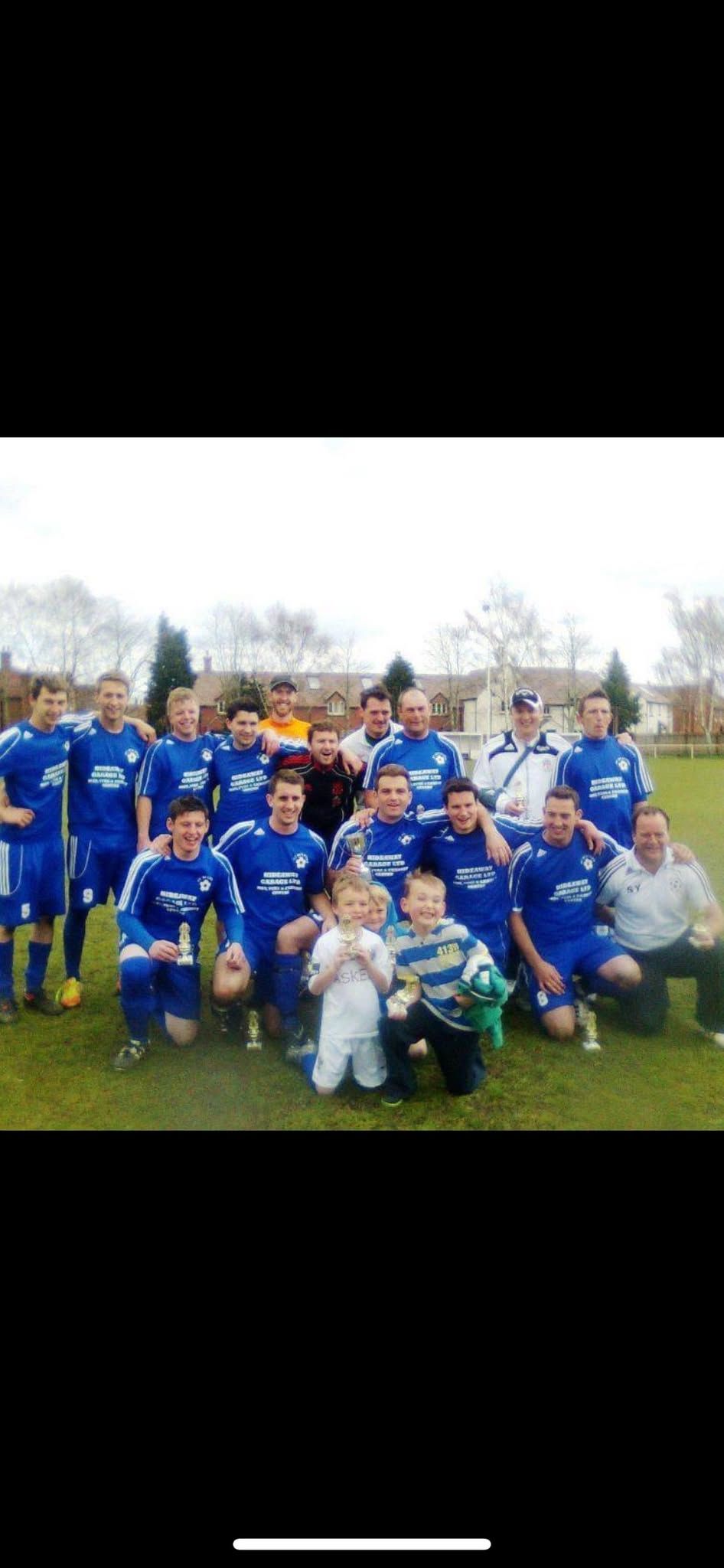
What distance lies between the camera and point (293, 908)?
7.72ft

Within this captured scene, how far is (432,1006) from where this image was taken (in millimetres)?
2041

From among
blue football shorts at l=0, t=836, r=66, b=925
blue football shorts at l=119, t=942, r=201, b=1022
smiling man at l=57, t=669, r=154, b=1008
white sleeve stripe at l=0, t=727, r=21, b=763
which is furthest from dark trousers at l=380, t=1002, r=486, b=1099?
white sleeve stripe at l=0, t=727, r=21, b=763

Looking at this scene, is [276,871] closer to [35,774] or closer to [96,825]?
[96,825]

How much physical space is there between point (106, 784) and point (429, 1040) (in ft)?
3.85

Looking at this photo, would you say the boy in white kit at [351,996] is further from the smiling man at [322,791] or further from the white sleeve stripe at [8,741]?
the white sleeve stripe at [8,741]

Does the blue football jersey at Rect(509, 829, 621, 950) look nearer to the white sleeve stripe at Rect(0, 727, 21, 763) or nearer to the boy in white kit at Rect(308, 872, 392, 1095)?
the boy in white kit at Rect(308, 872, 392, 1095)

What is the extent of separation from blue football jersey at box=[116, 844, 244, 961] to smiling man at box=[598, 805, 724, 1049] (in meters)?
1.04

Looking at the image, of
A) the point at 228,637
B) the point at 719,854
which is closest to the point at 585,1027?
the point at 719,854

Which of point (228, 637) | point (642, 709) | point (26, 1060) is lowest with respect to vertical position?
point (26, 1060)

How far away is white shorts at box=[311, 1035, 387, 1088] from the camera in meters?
2.04

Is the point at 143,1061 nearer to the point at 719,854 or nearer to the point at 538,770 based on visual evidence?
the point at 538,770

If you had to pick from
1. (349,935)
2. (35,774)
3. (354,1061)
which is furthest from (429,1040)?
(35,774)
